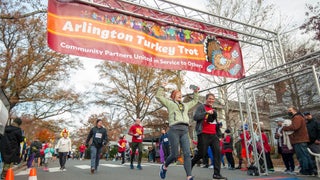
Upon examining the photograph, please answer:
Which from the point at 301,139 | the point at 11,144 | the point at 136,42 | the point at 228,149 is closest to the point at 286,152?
the point at 301,139

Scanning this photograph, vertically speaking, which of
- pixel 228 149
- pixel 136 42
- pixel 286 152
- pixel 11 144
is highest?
pixel 136 42

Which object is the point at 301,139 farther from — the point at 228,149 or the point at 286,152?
the point at 228,149

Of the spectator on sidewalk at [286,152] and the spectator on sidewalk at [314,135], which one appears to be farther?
the spectator on sidewalk at [286,152]

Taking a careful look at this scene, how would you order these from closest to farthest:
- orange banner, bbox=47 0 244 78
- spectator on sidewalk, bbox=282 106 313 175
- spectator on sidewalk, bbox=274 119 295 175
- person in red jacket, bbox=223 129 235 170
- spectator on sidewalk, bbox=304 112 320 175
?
orange banner, bbox=47 0 244 78 → spectator on sidewalk, bbox=282 106 313 175 → spectator on sidewalk, bbox=304 112 320 175 → spectator on sidewalk, bbox=274 119 295 175 → person in red jacket, bbox=223 129 235 170

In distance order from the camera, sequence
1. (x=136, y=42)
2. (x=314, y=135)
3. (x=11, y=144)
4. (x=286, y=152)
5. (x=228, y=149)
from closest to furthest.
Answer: (x=11, y=144) → (x=136, y=42) → (x=314, y=135) → (x=286, y=152) → (x=228, y=149)

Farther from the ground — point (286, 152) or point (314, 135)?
point (314, 135)

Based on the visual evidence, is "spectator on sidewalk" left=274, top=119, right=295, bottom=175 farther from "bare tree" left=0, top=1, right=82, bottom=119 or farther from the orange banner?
"bare tree" left=0, top=1, right=82, bottom=119

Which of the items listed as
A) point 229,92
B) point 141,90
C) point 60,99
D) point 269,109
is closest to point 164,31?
point 269,109

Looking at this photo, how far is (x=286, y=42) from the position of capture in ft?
57.9

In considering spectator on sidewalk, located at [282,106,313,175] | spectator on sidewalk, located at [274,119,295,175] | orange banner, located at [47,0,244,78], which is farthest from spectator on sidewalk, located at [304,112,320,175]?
orange banner, located at [47,0,244,78]

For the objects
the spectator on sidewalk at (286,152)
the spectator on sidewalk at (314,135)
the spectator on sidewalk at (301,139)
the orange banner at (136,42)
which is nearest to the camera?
the orange banner at (136,42)

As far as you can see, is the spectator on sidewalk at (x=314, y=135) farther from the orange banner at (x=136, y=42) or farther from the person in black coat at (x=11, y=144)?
the person in black coat at (x=11, y=144)

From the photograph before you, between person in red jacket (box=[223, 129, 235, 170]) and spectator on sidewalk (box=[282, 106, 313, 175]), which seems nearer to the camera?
spectator on sidewalk (box=[282, 106, 313, 175])

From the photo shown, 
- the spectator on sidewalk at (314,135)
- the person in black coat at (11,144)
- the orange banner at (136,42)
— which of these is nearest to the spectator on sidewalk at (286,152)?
the spectator on sidewalk at (314,135)
